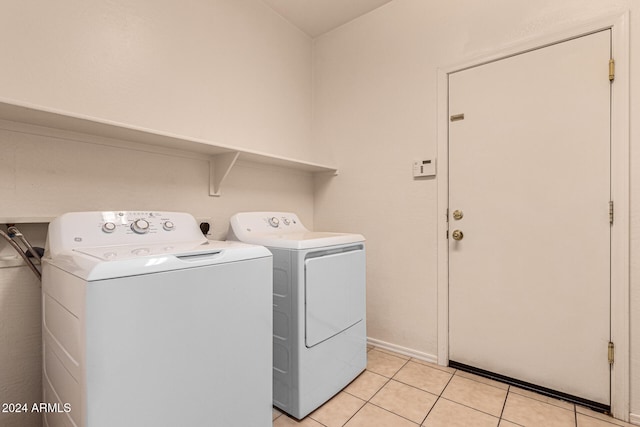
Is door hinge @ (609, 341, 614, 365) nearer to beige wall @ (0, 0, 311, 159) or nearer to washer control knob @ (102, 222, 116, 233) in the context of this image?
beige wall @ (0, 0, 311, 159)

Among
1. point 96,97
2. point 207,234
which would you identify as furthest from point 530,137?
point 96,97

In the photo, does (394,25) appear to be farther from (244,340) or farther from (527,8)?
(244,340)

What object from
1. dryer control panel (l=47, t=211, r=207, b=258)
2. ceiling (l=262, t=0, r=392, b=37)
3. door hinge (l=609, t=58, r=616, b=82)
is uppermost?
ceiling (l=262, t=0, r=392, b=37)

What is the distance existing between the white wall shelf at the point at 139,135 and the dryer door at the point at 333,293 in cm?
81

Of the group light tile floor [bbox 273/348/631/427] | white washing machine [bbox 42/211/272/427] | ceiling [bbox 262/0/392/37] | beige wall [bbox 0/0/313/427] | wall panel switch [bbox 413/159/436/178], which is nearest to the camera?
white washing machine [bbox 42/211/272/427]

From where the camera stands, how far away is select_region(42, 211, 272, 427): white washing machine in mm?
830

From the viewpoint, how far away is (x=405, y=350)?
216 cm

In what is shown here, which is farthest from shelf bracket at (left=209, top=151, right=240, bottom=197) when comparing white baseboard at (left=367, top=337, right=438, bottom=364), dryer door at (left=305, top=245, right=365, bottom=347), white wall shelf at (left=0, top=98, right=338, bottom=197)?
white baseboard at (left=367, top=337, right=438, bottom=364)

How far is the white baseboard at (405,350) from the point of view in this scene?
2046 millimetres

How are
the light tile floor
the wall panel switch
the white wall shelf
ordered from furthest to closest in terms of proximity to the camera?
the wall panel switch → the light tile floor → the white wall shelf

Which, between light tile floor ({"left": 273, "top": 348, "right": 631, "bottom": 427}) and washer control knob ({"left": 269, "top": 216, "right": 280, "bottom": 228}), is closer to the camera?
light tile floor ({"left": 273, "top": 348, "right": 631, "bottom": 427})

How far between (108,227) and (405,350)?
196cm

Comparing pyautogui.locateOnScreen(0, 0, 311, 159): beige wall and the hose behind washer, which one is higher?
pyautogui.locateOnScreen(0, 0, 311, 159): beige wall

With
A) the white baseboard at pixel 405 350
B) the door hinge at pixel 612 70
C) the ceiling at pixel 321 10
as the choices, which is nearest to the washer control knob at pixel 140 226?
the white baseboard at pixel 405 350
